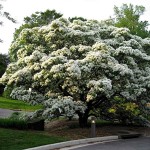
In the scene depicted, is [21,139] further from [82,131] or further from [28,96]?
[28,96]

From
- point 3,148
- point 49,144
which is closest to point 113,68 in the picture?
point 49,144

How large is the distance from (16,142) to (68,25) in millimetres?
10460

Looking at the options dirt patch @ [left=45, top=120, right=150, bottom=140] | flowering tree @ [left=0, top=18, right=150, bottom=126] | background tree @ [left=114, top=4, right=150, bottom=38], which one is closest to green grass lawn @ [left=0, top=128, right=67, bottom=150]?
dirt patch @ [left=45, top=120, right=150, bottom=140]

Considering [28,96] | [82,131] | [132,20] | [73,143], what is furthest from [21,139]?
[132,20]

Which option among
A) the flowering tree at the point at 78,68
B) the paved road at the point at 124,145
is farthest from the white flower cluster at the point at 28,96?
the paved road at the point at 124,145

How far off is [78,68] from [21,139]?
500 centimetres

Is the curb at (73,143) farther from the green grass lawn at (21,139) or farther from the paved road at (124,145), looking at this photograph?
the paved road at (124,145)

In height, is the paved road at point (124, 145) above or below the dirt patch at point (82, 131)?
below

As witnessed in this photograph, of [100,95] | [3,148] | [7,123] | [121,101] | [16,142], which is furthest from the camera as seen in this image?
[121,101]

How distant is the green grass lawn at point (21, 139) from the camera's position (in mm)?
13743

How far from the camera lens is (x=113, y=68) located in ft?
63.0

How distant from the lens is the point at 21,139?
15023 mm

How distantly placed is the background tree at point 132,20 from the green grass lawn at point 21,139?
23141 mm

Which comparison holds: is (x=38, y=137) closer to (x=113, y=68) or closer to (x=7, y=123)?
(x=7, y=123)
